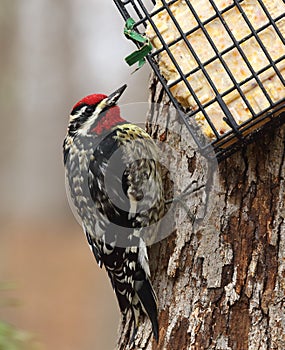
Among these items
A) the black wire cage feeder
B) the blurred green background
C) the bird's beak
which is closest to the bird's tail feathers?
the black wire cage feeder

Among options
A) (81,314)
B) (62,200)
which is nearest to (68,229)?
(62,200)

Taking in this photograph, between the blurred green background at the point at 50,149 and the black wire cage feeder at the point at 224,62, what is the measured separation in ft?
19.6

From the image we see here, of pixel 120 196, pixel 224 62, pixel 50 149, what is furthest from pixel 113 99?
pixel 50 149

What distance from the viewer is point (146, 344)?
283 cm

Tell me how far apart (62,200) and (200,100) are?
25.8ft

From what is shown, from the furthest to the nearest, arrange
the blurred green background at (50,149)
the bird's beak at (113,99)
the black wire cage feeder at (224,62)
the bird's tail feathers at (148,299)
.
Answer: the blurred green background at (50,149)
the bird's beak at (113,99)
the bird's tail feathers at (148,299)
the black wire cage feeder at (224,62)

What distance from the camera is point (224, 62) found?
2512mm

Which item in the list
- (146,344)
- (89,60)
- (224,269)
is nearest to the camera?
(224,269)

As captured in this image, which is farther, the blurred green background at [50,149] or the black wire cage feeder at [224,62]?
the blurred green background at [50,149]

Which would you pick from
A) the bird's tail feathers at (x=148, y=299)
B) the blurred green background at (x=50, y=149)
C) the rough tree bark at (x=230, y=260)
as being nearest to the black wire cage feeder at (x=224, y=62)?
the rough tree bark at (x=230, y=260)

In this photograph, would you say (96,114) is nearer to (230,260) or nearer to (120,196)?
(120,196)

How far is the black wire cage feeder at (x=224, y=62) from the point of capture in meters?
2.48

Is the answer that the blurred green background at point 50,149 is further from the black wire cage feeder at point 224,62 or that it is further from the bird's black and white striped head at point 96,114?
the black wire cage feeder at point 224,62

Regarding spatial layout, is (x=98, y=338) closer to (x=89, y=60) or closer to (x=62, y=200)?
(x=62, y=200)
